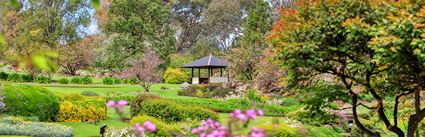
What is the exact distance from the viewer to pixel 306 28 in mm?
8297

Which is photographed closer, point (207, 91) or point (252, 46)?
point (207, 91)

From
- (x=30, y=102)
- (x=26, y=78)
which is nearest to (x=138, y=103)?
(x=30, y=102)

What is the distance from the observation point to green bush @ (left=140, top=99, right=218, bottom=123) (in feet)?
44.8

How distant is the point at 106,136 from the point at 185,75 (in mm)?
35985

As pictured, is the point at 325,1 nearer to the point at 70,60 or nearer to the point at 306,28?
the point at 306,28

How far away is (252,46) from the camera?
3384 centimetres

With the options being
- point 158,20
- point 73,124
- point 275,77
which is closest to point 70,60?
point 158,20

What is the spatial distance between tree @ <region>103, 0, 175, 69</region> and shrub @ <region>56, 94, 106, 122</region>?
90.2ft

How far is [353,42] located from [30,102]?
9.48 meters

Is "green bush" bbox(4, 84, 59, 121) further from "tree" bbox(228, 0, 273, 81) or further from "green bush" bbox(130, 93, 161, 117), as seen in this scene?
"tree" bbox(228, 0, 273, 81)

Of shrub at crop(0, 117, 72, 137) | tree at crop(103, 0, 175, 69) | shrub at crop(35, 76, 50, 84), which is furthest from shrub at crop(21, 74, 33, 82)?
shrub at crop(0, 117, 72, 137)

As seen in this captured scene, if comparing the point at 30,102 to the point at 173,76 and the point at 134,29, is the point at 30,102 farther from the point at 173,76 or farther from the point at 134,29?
the point at 134,29

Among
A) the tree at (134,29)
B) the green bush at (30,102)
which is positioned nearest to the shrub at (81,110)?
the green bush at (30,102)

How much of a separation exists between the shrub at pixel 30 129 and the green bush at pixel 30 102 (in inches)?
77.3
